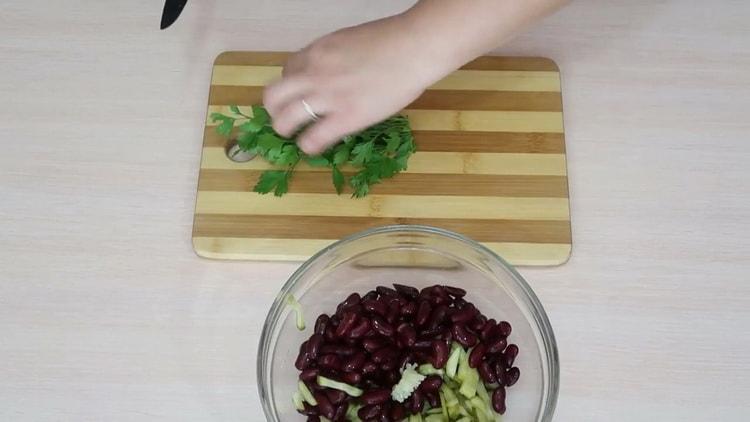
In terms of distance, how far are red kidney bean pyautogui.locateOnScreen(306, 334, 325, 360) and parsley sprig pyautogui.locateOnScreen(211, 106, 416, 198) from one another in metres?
0.28

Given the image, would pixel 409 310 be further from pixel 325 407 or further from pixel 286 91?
pixel 286 91

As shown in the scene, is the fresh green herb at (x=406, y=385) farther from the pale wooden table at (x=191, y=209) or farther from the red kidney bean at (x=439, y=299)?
the pale wooden table at (x=191, y=209)

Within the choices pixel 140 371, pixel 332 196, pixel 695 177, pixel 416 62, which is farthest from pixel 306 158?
pixel 695 177

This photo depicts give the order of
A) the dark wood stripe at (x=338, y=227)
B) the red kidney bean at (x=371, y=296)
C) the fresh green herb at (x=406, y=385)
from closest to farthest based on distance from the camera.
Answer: the fresh green herb at (x=406, y=385)
the red kidney bean at (x=371, y=296)
the dark wood stripe at (x=338, y=227)

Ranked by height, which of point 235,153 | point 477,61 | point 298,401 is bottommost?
point 298,401

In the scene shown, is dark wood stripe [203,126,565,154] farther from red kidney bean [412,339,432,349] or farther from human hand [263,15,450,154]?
A: red kidney bean [412,339,432,349]

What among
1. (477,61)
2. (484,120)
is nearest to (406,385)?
(484,120)

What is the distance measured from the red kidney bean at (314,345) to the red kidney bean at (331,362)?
0.05 ft

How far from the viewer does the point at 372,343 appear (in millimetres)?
1182

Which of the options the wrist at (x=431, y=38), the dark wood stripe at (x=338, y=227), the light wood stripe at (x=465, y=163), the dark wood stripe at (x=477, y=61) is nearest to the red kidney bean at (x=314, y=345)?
the dark wood stripe at (x=338, y=227)

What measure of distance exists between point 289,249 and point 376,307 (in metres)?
0.21

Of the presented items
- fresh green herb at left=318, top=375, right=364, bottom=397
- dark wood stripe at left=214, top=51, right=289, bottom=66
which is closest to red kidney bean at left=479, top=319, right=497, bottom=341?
fresh green herb at left=318, top=375, right=364, bottom=397

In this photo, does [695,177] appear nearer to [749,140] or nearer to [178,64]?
[749,140]

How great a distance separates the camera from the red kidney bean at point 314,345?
1.19 m
